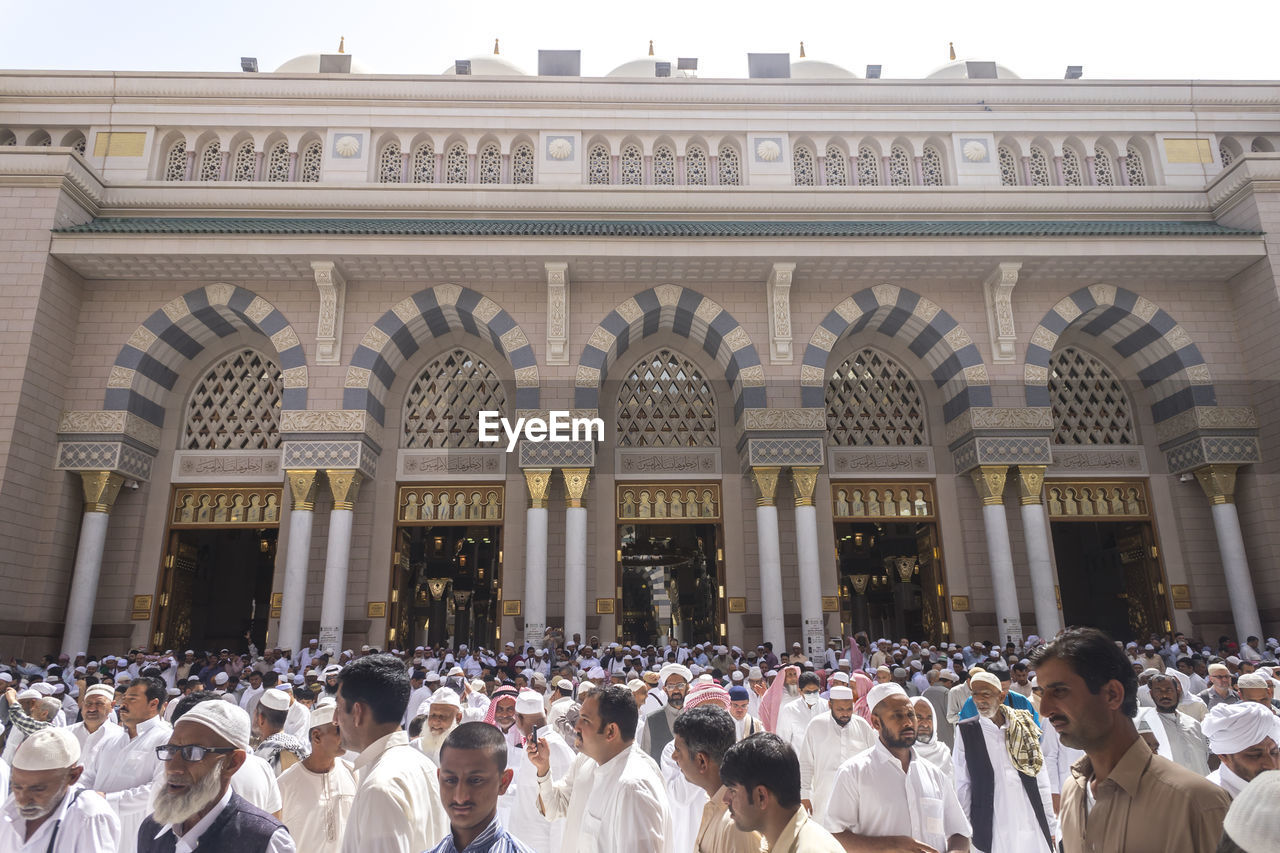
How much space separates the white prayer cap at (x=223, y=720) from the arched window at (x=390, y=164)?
1235 centimetres

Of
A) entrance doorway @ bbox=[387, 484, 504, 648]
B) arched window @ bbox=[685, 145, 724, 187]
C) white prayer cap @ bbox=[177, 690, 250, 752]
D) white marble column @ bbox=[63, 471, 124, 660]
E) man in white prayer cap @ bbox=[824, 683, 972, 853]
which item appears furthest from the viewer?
entrance doorway @ bbox=[387, 484, 504, 648]

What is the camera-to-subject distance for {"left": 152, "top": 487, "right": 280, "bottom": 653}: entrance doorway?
12.2 m

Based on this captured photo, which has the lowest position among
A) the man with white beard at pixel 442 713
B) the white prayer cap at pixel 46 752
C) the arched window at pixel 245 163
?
the man with white beard at pixel 442 713

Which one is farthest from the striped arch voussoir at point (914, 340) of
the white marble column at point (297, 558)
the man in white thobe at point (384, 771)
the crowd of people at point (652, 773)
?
the man in white thobe at point (384, 771)

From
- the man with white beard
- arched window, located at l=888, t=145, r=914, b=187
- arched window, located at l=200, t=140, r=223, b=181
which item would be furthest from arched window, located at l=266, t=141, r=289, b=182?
the man with white beard

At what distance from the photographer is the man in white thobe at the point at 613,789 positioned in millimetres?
2557

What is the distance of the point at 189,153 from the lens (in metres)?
13.2

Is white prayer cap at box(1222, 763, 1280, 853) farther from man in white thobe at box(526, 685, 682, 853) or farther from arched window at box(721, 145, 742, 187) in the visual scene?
arched window at box(721, 145, 742, 187)

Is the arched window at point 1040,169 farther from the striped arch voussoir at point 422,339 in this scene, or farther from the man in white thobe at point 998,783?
the man in white thobe at point 998,783

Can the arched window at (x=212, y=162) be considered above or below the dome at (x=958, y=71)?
below

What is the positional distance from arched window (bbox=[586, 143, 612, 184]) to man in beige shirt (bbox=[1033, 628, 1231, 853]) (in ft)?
41.0

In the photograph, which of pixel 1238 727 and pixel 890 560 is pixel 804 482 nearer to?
pixel 890 560

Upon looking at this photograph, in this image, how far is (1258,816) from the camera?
1262mm

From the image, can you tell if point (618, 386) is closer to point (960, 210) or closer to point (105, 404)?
point (960, 210)
